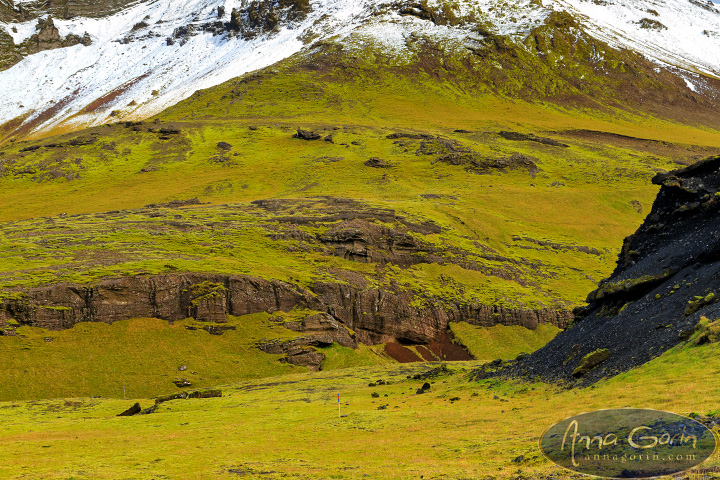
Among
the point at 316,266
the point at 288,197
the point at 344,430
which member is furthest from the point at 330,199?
the point at 344,430

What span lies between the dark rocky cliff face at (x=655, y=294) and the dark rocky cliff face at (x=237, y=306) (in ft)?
96.2

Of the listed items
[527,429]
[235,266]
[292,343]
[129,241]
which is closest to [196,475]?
[527,429]

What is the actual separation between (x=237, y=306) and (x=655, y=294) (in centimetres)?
4398

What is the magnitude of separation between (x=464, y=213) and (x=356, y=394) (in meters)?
68.3

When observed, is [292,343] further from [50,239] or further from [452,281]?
[50,239]

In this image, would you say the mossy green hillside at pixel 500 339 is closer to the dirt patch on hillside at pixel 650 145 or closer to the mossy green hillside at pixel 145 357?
the mossy green hillside at pixel 145 357

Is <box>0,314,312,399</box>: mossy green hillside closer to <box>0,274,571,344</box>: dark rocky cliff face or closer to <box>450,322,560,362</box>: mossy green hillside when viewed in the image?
<box>0,274,571,344</box>: dark rocky cliff face

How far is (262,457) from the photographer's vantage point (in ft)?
84.8

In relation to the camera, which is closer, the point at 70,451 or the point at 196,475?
the point at 196,475

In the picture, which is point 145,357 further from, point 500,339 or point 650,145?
point 650,145

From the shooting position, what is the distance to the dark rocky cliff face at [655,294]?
99.8 feet

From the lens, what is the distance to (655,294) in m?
35.8

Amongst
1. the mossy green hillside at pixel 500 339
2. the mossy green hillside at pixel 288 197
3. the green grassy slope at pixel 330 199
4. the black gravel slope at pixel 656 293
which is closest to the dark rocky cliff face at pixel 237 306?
the mossy green hillside at pixel 500 339

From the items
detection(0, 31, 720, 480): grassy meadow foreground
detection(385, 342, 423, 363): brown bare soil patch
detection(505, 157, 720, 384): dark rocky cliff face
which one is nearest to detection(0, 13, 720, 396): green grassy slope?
detection(0, 31, 720, 480): grassy meadow foreground
